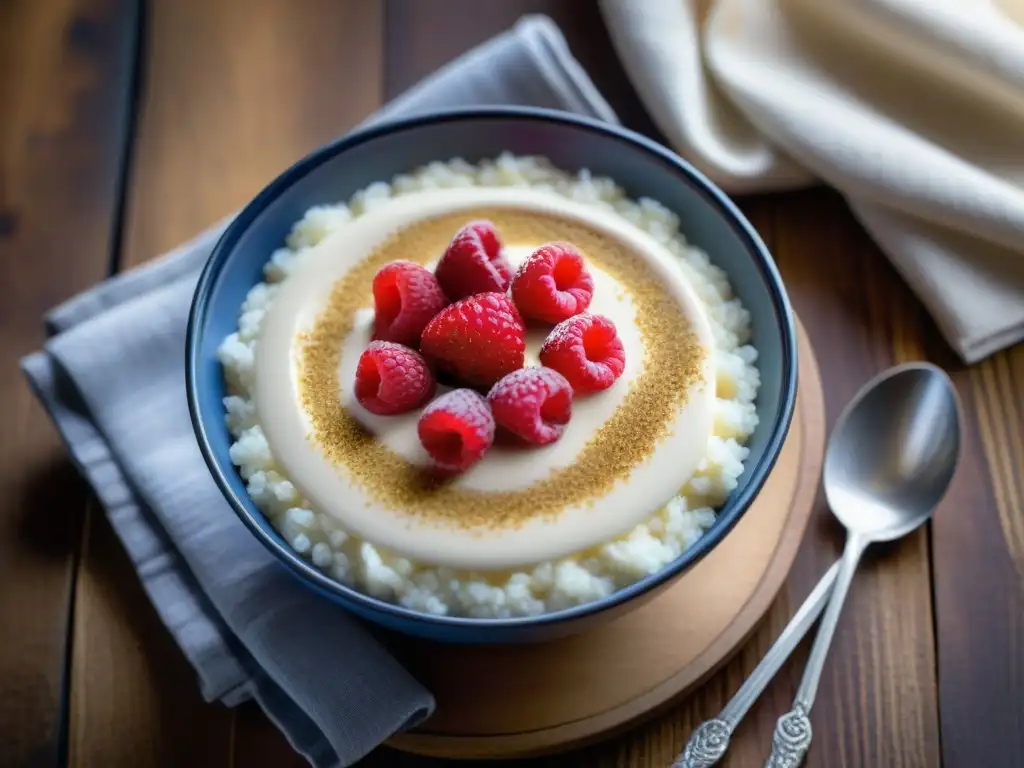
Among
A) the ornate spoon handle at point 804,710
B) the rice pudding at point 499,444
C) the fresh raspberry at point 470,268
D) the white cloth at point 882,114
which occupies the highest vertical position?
the white cloth at point 882,114

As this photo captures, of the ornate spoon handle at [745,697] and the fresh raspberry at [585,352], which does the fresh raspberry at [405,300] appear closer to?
the fresh raspberry at [585,352]

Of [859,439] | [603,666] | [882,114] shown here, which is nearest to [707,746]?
[603,666]

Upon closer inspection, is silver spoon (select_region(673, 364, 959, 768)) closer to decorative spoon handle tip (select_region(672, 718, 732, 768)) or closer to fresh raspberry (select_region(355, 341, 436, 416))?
decorative spoon handle tip (select_region(672, 718, 732, 768))

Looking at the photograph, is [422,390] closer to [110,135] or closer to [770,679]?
[770,679]

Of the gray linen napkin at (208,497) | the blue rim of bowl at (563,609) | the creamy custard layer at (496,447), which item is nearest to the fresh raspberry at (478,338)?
the creamy custard layer at (496,447)

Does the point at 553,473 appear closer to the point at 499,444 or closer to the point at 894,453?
the point at 499,444

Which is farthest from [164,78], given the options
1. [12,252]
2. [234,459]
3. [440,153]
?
[234,459]
